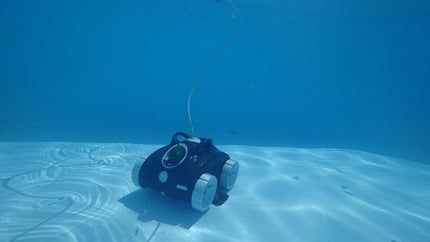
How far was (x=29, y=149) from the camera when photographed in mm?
5961

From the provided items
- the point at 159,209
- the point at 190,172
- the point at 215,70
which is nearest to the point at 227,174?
the point at 190,172

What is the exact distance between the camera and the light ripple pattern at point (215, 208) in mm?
3029

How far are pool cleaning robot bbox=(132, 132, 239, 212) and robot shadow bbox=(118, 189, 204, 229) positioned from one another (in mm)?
251

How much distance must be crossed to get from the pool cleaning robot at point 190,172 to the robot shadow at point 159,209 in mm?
251

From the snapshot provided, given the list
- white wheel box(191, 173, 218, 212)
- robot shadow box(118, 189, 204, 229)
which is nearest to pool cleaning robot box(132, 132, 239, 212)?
white wheel box(191, 173, 218, 212)

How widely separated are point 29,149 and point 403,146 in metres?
15.4

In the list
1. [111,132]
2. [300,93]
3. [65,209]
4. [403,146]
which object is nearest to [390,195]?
[65,209]

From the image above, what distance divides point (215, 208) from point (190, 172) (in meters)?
0.81

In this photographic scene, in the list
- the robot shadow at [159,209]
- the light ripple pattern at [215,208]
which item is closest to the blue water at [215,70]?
the light ripple pattern at [215,208]

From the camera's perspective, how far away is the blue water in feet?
25.9

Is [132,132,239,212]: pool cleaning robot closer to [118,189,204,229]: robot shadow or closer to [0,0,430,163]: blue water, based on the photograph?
[118,189,204,229]: robot shadow

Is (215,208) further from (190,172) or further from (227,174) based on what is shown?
(190,172)

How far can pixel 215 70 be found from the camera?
38.1 feet

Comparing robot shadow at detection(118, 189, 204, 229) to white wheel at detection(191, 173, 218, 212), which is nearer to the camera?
white wheel at detection(191, 173, 218, 212)
